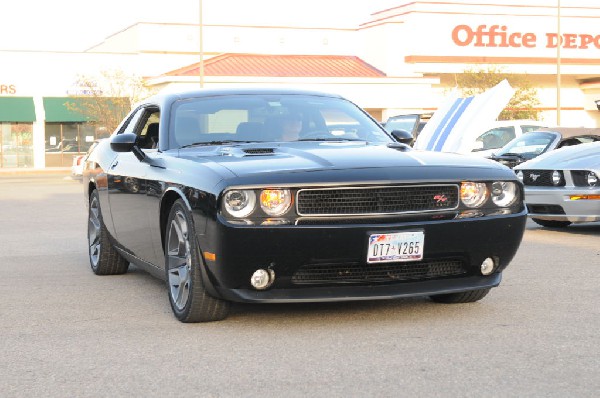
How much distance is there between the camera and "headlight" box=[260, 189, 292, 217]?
607cm

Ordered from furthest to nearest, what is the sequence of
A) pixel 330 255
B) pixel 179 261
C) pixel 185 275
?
pixel 179 261 → pixel 185 275 → pixel 330 255

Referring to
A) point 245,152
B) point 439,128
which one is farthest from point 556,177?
point 439,128

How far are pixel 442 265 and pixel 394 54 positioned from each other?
51710mm

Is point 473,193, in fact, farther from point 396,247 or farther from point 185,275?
point 185,275

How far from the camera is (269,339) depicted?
6039mm

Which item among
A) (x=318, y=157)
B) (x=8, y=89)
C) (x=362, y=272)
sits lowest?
(x=362, y=272)

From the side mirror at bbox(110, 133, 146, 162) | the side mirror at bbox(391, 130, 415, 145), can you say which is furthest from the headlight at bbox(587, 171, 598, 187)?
the side mirror at bbox(110, 133, 146, 162)

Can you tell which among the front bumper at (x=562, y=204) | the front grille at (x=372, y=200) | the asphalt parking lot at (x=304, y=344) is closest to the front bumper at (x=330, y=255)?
the front grille at (x=372, y=200)

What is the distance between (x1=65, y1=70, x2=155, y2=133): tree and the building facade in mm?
402

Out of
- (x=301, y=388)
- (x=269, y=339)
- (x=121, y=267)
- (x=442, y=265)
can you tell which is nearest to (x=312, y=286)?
(x=269, y=339)

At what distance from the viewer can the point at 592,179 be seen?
12.1 metres

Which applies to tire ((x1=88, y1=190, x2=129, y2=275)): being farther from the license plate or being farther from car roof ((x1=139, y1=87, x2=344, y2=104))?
the license plate

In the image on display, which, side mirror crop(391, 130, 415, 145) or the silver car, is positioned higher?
side mirror crop(391, 130, 415, 145)

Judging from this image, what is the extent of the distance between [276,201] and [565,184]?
698cm
